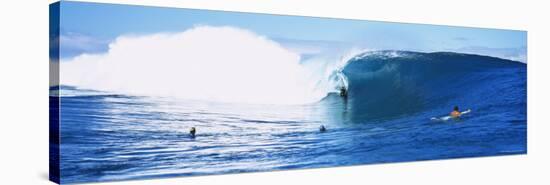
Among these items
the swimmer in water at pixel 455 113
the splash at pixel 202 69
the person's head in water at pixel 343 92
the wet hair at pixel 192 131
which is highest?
the splash at pixel 202 69

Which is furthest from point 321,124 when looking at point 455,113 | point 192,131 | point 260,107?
point 455,113

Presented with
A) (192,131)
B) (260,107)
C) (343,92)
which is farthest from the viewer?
(343,92)

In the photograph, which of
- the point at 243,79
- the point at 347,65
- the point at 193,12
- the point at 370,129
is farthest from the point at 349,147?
the point at 193,12

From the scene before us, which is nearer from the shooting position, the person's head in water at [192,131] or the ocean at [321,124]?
the ocean at [321,124]

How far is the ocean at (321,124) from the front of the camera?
7219mm

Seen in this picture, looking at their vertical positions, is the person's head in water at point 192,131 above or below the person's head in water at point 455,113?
below

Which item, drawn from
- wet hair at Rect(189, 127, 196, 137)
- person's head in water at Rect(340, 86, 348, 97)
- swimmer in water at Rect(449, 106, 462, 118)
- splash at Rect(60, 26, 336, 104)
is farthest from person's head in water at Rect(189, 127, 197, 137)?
swimmer in water at Rect(449, 106, 462, 118)

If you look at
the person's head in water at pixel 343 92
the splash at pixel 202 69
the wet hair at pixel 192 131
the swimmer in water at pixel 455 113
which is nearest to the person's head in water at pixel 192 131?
the wet hair at pixel 192 131

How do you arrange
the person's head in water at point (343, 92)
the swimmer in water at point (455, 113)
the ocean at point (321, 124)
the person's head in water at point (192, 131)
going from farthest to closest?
1. the swimmer in water at point (455, 113)
2. the person's head in water at point (343, 92)
3. the person's head in water at point (192, 131)
4. the ocean at point (321, 124)

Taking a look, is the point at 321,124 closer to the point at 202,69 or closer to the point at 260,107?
the point at 260,107

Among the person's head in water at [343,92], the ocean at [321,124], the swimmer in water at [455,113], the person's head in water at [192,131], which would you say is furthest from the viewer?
the swimmer in water at [455,113]

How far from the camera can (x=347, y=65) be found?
8758 millimetres

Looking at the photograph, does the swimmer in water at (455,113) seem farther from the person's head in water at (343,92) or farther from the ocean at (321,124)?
the person's head in water at (343,92)

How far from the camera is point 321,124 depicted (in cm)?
850
